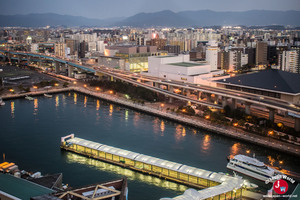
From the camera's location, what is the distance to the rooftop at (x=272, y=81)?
34.3 ft

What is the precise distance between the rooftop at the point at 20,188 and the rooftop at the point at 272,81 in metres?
7.80

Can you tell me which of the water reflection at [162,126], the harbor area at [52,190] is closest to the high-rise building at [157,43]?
the water reflection at [162,126]

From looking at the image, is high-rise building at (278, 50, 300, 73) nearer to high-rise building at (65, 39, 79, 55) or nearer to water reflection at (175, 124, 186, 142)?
water reflection at (175, 124, 186, 142)

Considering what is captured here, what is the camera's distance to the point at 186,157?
721 cm

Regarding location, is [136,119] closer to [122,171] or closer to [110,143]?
[110,143]

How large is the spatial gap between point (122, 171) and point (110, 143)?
1556 mm

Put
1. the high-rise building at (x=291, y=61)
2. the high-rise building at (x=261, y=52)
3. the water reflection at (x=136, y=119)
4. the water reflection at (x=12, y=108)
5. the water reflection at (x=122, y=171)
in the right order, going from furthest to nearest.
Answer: the high-rise building at (x=261, y=52) < the high-rise building at (x=291, y=61) < the water reflection at (x=12, y=108) < the water reflection at (x=136, y=119) < the water reflection at (x=122, y=171)

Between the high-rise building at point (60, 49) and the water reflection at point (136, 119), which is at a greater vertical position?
the high-rise building at point (60, 49)

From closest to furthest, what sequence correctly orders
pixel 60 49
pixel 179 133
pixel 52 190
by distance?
pixel 52 190 < pixel 179 133 < pixel 60 49

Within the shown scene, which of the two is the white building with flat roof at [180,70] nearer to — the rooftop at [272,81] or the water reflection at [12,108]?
the rooftop at [272,81]

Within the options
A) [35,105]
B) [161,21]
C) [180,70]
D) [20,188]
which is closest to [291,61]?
[180,70]

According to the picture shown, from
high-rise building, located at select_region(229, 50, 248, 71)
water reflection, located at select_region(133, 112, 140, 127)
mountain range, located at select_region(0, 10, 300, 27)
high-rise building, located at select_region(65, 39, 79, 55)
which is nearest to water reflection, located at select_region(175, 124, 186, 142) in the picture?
water reflection, located at select_region(133, 112, 140, 127)

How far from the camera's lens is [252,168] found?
634 cm

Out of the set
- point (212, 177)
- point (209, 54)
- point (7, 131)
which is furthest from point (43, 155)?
point (209, 54)
